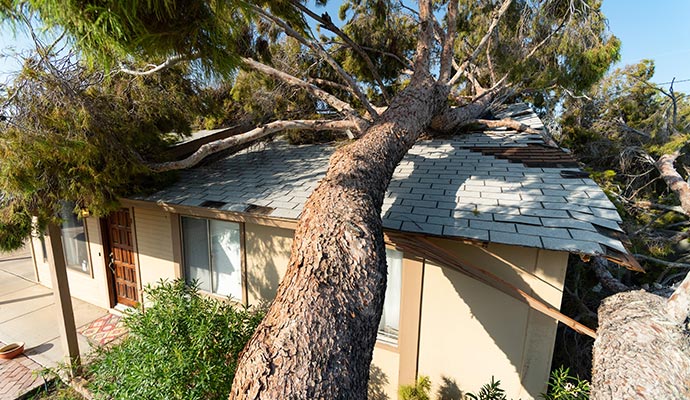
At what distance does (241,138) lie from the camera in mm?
4770

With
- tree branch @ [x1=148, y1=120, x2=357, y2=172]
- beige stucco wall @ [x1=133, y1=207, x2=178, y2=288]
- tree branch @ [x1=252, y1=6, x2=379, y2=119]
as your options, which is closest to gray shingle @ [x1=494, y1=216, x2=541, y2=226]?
tree branch @ [x1=252, y1=6, x2=379, y2=119]

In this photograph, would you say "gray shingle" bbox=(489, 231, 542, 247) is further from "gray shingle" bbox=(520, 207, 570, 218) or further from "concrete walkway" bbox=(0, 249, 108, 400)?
"concrete walkway" bbox=(0, 249, 108, 400)

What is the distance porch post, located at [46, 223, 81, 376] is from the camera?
4.98 metres

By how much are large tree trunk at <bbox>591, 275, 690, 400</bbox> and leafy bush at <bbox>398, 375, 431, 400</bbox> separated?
2179 millimetres

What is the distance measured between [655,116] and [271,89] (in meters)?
13.6

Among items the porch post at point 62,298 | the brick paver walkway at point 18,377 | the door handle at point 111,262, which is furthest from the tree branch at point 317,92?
the brick paver walkway at point 18,377

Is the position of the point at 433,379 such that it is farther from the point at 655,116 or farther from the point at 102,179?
the point at 655,116

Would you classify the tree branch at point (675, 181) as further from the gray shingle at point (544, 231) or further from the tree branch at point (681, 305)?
the tree branch at point (681, 305)

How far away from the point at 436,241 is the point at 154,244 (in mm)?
5785

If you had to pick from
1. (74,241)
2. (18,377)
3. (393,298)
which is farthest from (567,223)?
(74,241)

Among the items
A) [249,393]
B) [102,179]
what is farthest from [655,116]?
[102,179]

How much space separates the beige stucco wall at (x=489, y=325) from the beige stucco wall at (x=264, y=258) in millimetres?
2364

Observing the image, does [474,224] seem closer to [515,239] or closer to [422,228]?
[515,239]

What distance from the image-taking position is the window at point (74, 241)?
746 centimetres
